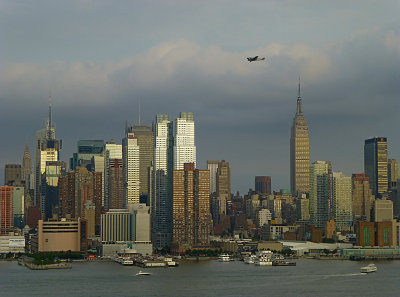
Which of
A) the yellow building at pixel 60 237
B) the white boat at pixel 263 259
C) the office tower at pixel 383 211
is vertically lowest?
the white boat at pixel 263 259

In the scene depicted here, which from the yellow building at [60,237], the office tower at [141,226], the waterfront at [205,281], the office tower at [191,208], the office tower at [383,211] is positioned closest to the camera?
the waterfront at [205,281]

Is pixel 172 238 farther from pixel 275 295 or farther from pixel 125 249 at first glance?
pixel 275 295

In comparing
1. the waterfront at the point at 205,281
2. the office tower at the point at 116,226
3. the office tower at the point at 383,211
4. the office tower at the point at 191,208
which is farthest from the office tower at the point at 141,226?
the office tower at the point at 383,211

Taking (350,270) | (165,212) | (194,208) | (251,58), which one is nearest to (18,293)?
(251,58)

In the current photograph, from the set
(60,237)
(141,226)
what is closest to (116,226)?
(141,226)

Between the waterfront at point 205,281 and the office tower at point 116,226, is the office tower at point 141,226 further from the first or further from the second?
the waterfront at point 205,281

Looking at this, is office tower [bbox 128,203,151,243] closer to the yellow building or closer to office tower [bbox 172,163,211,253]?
office tower [bbox 172,163,211,253]
